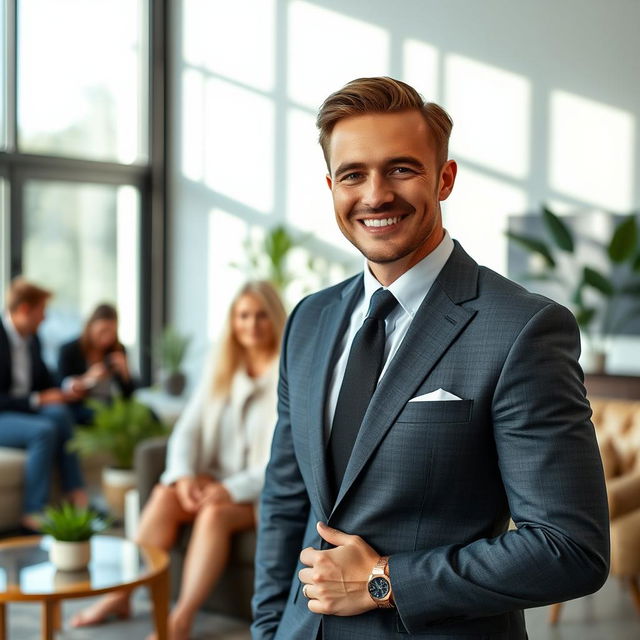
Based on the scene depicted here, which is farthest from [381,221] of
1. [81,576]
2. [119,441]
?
[119,441]

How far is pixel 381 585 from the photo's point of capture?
1.28 meters

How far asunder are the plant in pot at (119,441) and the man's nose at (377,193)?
4017mm

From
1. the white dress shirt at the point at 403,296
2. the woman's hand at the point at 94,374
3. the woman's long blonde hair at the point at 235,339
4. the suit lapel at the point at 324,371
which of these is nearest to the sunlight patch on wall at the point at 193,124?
the woman's hand at the point at 94,374

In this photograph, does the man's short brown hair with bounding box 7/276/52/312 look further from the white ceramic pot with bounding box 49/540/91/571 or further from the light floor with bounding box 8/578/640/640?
the white ceramic pot with bounding box 49/540/91/571

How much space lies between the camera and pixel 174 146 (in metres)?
8.04

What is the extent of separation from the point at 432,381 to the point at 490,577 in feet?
0.87

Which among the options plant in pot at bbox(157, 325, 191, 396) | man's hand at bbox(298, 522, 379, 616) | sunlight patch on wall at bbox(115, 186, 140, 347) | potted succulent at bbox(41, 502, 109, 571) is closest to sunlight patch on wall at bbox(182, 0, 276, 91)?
sunlight patch on wall at bbox(115, 186, 140, 347)

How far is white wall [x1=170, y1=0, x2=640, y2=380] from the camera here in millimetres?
6254

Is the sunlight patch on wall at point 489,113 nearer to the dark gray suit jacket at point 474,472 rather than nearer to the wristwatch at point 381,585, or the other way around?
the dark gray suit jacket at point 474,472

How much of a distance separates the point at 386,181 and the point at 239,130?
6644 millimetres

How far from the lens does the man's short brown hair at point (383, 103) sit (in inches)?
50.8

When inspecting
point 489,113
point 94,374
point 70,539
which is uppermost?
point 489,113

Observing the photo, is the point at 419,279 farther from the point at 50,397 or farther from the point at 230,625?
the point at 50,397

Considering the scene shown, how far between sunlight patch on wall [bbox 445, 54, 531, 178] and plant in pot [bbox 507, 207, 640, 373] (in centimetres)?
65
